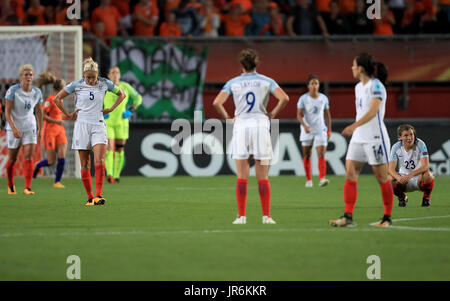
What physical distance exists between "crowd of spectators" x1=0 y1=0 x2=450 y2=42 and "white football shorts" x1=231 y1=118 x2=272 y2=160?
11.4 metres

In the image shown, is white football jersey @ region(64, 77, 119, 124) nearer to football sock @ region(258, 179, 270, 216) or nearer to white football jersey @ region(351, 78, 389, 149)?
football sock @ region(258, 179, 270, 216)

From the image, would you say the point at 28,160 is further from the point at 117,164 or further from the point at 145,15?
the point at 145,15

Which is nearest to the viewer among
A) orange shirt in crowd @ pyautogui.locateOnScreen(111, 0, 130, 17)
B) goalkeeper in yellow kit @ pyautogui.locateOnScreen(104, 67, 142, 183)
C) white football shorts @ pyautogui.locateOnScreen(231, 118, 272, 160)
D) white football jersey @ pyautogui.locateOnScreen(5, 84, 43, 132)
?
white football shorts @ pyautogui.locateOnScreen(231, 118, 272, 160)

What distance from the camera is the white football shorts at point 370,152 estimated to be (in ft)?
29.3

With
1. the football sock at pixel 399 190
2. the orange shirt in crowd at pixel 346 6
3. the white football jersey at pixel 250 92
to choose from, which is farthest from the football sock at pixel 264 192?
the orange shirt in crowd at pixel 346 6

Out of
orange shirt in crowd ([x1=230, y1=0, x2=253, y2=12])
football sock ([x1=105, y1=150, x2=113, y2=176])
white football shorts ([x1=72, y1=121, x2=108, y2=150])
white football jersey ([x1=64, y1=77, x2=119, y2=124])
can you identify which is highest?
orange shirt in crowd ([x1=230, y1=0, x2=253, y2=12])

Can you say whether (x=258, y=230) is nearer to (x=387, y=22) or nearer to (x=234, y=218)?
(x=234, y=218)

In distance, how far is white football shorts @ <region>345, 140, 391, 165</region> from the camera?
29.3 ft

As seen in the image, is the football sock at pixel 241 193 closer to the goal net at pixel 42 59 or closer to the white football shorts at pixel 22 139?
the white football shorts at pixel 22 139

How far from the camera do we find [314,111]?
1716 centimetres

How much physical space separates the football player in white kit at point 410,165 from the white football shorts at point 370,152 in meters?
2.68

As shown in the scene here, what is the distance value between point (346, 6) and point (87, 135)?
1126 centimetres

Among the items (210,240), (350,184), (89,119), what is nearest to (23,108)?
(89,119)

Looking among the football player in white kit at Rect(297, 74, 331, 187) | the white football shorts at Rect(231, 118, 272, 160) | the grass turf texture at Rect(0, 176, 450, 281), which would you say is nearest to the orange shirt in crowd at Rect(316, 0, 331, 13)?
the football player in white kit at Rect(297, 74, 331, 187)
